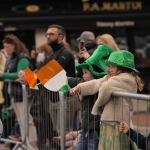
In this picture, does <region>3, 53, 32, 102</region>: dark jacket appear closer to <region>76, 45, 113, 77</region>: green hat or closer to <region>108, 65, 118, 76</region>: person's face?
<region>76, 45, 113, 77</region>: green hat

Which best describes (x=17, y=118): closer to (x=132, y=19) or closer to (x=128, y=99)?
(x=128, y=99)

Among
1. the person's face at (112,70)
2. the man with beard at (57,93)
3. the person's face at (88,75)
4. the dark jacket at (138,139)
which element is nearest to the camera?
the dark jacket at (138,139)

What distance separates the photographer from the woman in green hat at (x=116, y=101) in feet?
17.3

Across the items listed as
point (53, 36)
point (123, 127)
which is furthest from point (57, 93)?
point (123, 127)

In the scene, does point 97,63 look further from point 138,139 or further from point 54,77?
point 138,139

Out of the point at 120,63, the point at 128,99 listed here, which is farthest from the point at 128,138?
the point at 120,63

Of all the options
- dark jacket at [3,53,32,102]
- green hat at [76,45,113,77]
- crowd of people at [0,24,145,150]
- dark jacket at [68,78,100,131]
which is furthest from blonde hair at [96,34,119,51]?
dark jacket at [3,53,32,102]

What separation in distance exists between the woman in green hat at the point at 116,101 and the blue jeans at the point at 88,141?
35 centimetres

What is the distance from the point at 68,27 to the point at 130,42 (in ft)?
7.46

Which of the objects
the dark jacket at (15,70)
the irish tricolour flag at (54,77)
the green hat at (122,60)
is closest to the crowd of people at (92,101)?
the green hat at (122,60)

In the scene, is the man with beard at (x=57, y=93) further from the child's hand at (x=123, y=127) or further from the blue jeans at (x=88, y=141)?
the child's hand at (x=123, y=127)

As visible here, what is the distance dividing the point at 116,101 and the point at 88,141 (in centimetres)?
75

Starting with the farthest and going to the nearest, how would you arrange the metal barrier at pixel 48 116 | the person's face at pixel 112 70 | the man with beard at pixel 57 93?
the man with beard at pixel 57 93 → the metal barrier at pixel 48 116 → the person's face at pixel 112 70

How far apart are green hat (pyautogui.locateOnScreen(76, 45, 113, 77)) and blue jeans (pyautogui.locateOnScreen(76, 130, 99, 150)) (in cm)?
65
